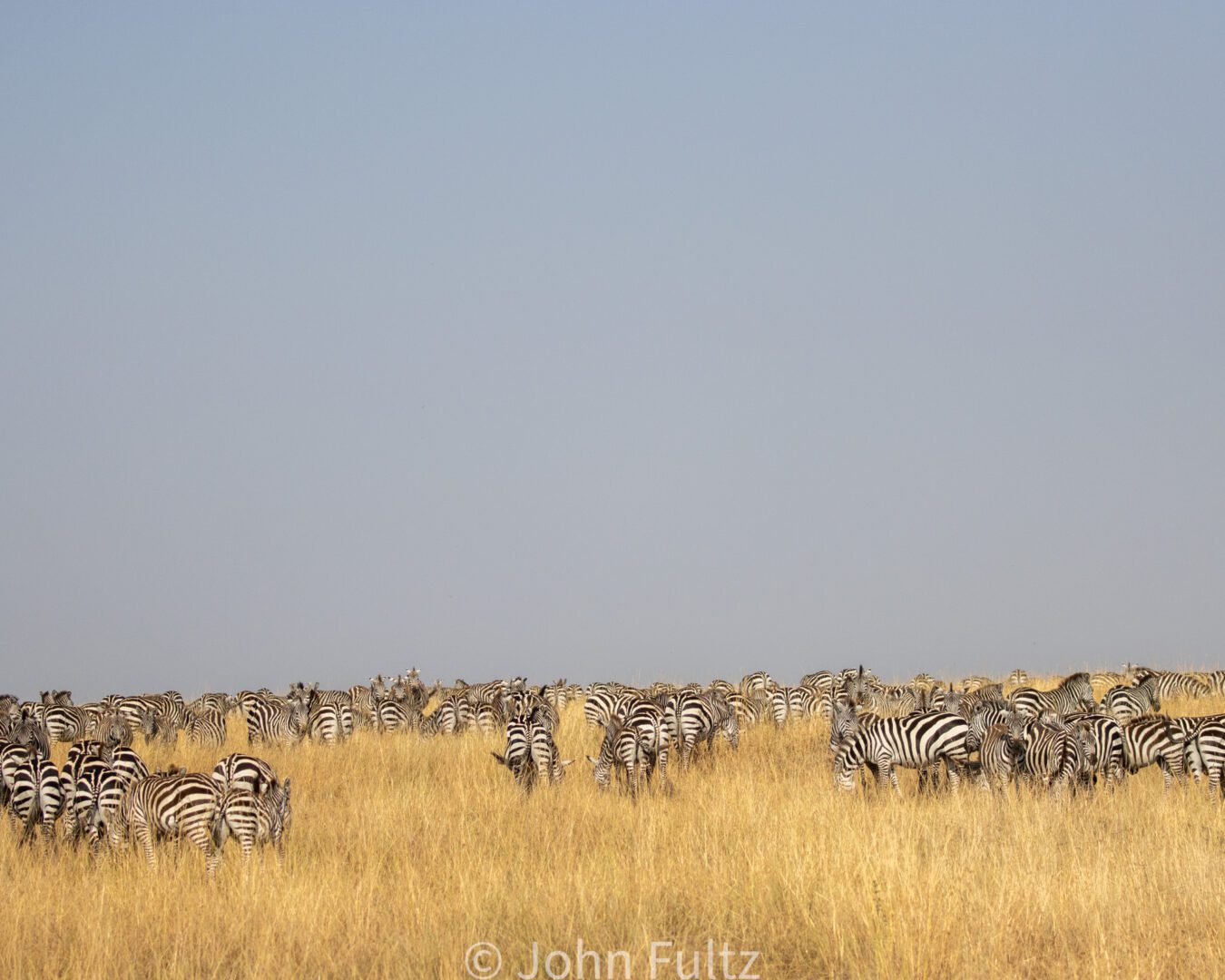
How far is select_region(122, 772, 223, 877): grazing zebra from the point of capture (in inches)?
525

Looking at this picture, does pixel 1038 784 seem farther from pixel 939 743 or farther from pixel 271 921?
pixel 271 921

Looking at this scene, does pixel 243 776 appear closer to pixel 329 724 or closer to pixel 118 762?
pixel 118 762

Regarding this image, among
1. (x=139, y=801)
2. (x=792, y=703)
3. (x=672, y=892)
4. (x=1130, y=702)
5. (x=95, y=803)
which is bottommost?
(x=672, y=892)

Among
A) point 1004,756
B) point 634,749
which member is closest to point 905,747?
point 1004,756

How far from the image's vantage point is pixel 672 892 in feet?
36.0

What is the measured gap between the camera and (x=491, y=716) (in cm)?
2712

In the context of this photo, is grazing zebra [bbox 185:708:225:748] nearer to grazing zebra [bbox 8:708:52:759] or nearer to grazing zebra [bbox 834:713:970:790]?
grazing zebra [bbox 8:708:52:759]

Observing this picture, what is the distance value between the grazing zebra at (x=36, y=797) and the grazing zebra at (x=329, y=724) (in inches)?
425

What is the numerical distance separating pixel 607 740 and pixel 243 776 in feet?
19.9

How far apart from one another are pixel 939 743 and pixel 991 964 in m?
9.02

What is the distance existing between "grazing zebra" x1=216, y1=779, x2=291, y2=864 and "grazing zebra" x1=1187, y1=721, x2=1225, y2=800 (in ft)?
39.3

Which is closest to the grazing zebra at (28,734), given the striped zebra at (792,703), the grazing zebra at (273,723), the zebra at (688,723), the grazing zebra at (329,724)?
the grazing zebra at (273,723)

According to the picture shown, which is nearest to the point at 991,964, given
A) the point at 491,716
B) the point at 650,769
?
the point at 650,769

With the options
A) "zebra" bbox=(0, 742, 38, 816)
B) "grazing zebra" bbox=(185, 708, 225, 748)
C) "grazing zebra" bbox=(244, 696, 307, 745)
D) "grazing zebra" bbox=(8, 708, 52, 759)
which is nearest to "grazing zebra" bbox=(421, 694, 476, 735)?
"grazing zebra" bbox=(244, 696, 307, 745)
